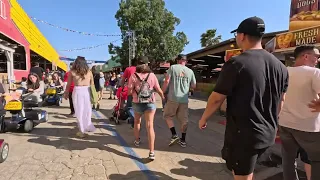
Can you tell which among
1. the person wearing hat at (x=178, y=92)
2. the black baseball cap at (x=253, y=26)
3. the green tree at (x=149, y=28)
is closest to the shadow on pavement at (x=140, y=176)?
the person wearing hat at (x=178, y=92)

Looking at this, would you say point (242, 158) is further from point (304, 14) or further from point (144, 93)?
point (304, 14)

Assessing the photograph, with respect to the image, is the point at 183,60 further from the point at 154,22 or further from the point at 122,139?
the point at 154,22

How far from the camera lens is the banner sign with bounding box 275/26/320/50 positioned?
739 cm

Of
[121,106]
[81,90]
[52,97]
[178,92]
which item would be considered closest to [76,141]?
[81,90]

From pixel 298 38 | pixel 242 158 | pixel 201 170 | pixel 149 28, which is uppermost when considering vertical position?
pixel 149 28

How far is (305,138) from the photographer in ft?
9.29

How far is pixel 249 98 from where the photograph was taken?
2.10m

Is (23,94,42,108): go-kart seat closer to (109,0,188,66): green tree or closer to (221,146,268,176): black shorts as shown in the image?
(221,146,268,176): black shorts

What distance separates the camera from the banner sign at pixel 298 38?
24.2ft

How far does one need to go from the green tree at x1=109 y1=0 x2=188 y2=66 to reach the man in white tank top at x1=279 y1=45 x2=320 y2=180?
32.1 meters

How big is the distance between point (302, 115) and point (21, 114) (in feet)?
19.0

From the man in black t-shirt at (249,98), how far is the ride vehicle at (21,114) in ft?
16.6

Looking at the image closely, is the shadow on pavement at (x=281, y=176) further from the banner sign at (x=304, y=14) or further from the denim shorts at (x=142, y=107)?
the banner sign at (x=304, y=14)

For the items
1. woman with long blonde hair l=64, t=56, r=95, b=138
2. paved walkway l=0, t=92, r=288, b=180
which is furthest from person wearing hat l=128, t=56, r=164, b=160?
woman with long blonde hair l=64, t=56, r=95, b=138
